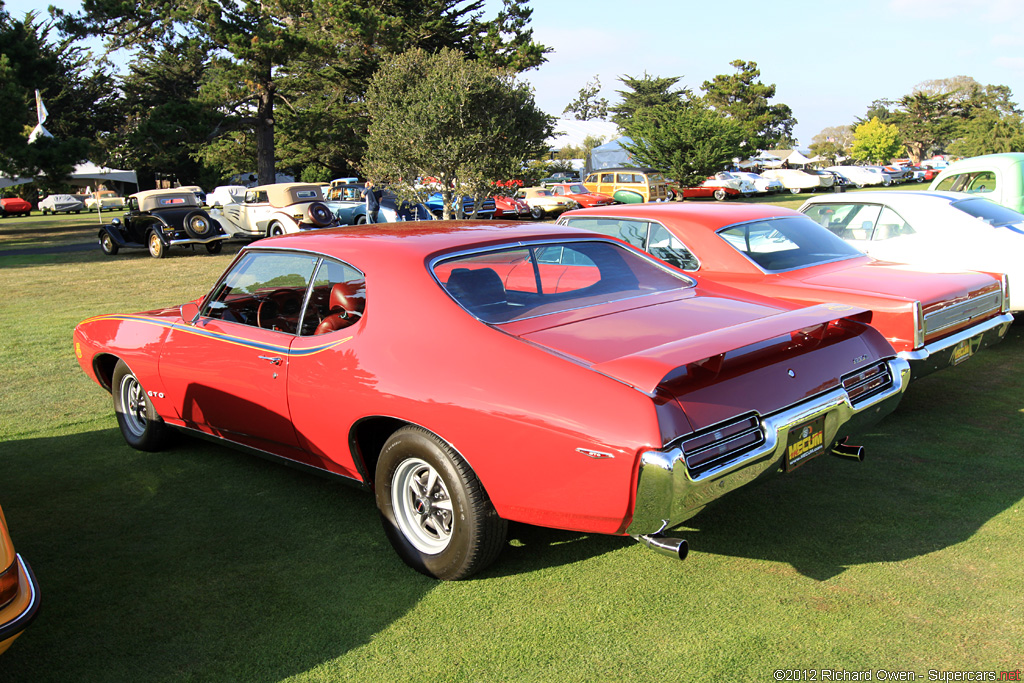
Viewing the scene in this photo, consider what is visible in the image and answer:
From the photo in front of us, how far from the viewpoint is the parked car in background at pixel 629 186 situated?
1206 inches

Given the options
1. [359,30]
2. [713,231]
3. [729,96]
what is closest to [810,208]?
[713,231]

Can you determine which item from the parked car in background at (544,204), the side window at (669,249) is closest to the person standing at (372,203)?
the parked car in background at (544,204)

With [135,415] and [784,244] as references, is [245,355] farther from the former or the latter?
[784,244]

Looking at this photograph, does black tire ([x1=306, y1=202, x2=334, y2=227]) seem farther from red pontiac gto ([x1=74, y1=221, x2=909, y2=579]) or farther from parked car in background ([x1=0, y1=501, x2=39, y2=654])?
parked car in background ([x1=0, y1=501, x2=39, y2=654])

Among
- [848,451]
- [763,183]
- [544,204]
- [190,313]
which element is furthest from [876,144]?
[190,313]

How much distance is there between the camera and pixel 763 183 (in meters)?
41.7

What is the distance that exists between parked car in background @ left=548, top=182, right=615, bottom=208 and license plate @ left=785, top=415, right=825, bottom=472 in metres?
27.8

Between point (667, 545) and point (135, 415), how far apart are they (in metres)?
3.88

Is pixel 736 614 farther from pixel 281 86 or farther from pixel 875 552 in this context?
pixel 281 86

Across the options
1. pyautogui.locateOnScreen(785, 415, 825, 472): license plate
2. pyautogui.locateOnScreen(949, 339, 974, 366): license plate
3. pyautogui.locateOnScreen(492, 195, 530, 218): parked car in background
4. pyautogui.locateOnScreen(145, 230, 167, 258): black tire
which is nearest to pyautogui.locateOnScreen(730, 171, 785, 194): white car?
pyautogui.locateOnScreen(492, 195, 530, 218): parked car in background

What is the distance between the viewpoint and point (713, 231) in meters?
5.93

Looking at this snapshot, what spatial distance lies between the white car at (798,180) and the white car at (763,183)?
1.16ft

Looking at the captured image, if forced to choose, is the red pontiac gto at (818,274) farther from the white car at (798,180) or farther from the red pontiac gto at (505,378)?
the white car at (798,180)

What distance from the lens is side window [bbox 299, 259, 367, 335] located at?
3.70 metres
